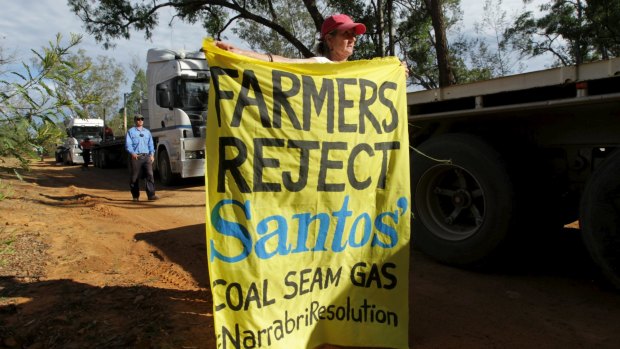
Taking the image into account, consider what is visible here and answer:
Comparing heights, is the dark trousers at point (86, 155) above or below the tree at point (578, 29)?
below

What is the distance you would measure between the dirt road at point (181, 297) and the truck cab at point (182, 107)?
541 cm

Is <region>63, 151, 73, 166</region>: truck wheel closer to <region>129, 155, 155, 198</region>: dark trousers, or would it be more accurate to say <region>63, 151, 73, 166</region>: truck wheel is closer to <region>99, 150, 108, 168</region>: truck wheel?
<region>99, 150, 108, 168</region>: truck wheel

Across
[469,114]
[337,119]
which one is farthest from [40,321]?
[469,114]

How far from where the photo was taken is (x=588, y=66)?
3.31 meters

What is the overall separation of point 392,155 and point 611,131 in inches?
75.4

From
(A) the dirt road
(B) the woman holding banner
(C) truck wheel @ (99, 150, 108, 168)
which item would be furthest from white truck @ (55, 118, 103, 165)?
(B) the woman holding banner

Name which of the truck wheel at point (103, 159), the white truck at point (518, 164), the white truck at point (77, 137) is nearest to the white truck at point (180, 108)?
the white truck at point (518, 164)

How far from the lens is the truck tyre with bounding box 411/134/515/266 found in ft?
13.1

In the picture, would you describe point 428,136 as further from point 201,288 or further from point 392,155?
point 201,288

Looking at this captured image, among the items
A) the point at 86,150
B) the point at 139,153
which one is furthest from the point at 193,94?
the point at 86,150

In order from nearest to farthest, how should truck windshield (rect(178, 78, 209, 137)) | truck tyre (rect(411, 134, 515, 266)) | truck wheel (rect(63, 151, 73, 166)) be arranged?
truck tyre (rect(411, 134, 515, 266)) → truck windshield (rect(178, 78, 209, 137)) → truck wheel (rect(63, 151, 73, 166))

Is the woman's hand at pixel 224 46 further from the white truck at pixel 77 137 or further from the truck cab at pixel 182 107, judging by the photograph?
the white truck at pixel 77 137

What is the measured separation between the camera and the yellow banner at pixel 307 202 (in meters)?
2.45

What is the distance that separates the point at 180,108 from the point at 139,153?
95.0 inches
